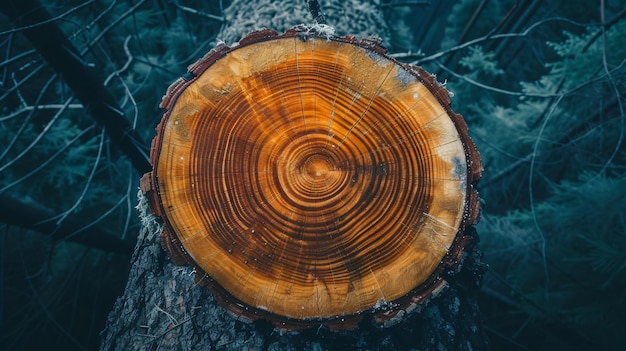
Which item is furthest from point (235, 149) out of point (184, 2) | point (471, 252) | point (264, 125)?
point (184, 2)

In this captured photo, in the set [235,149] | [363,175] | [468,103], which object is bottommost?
[468,103]

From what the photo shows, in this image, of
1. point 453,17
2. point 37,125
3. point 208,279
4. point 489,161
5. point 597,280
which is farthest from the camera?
Answer: point 453,17

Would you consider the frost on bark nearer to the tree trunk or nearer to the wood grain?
the tree trunk

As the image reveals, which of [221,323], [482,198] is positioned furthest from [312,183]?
[482,198]

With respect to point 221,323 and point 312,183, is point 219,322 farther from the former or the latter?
point 312,183

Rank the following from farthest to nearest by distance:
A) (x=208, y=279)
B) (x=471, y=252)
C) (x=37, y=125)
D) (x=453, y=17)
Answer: (x=453, y=17) < (x=37, y=125) < (x=471, y=252) < (x=208, y=279)

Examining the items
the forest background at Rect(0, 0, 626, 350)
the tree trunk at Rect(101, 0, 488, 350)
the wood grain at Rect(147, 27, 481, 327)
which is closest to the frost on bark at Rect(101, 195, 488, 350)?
the tree trunk at Rect(101, 0, 488, 350)

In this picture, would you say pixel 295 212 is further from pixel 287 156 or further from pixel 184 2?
pixel 184 2

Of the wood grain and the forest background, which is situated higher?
the wood grain
